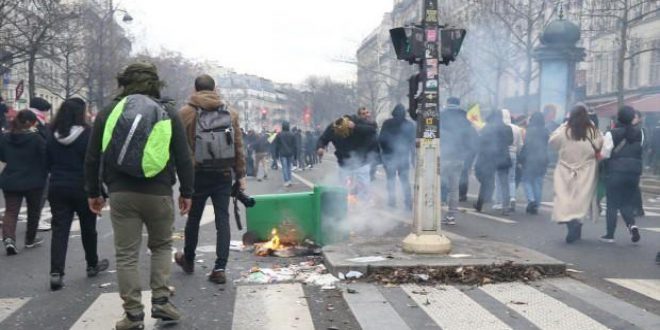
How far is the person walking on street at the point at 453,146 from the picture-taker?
990cm

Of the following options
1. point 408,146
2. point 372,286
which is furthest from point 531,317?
point 408,146

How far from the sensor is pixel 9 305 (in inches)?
207

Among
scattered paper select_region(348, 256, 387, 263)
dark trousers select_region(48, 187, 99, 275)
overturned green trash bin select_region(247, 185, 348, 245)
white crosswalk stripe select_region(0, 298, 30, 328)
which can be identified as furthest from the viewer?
overturned green trash bin select_region(247, 185, 348, 245)

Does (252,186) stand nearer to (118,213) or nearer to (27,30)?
(27,30)

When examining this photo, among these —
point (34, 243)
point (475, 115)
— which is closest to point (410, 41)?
point (34, 243)

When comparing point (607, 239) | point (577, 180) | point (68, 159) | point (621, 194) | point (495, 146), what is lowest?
point (607, 239)

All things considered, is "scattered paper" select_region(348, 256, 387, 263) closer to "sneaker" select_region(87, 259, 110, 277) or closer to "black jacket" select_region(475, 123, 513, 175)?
"sneaker" select_region(87, 259, 110, 277)

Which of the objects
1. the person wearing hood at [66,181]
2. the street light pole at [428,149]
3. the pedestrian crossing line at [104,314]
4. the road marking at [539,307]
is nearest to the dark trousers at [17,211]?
the person wearing hood at [66,181]

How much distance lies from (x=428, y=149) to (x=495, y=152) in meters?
5.14

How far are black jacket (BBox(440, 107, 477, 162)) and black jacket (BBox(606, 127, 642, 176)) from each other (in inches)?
101

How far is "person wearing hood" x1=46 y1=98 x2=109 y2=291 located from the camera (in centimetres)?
578

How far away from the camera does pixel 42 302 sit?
5.31 m

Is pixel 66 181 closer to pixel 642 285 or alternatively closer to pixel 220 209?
pixel 220 209

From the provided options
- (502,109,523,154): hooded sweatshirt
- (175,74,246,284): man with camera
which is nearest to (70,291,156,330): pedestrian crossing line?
(175,74,246,284): man with camera
